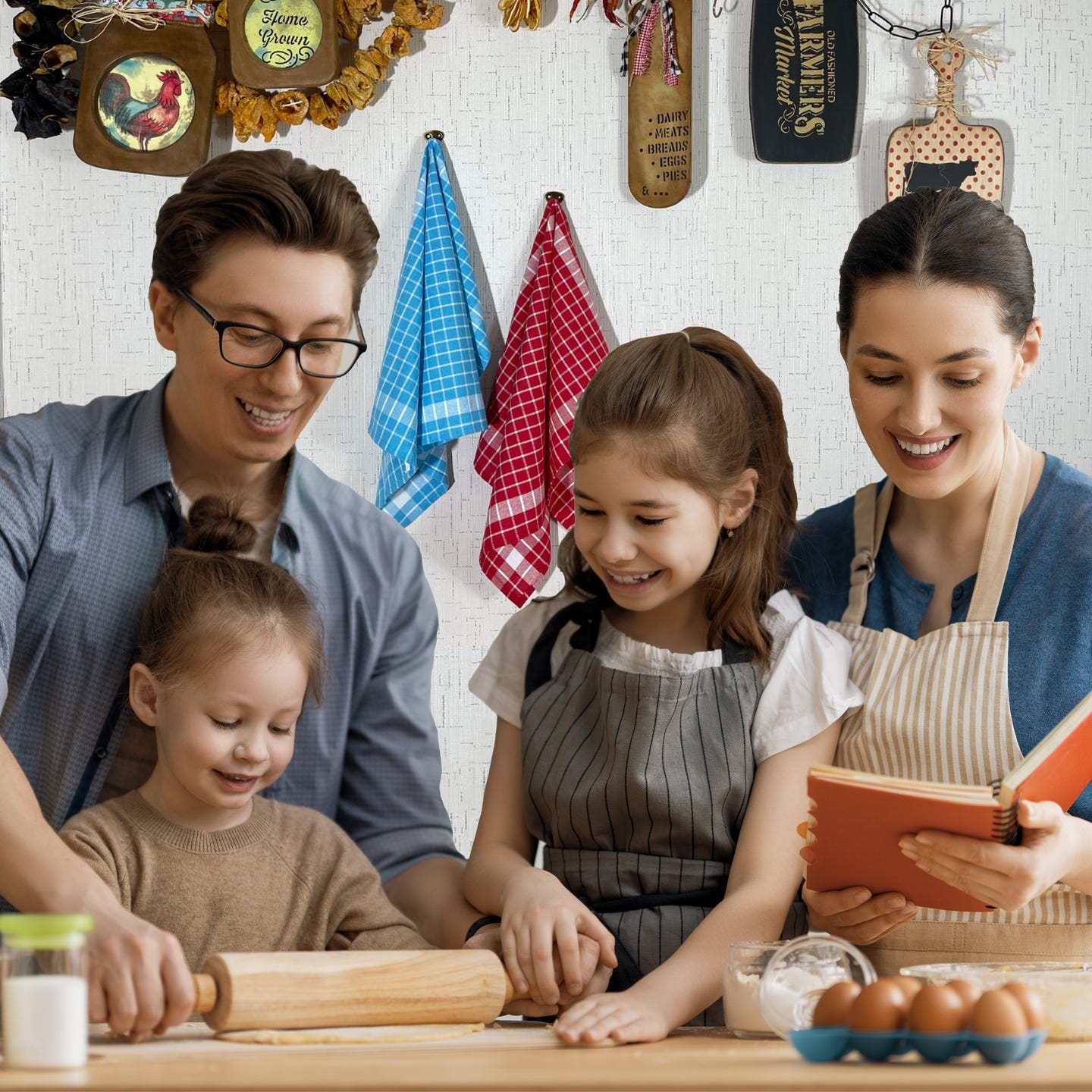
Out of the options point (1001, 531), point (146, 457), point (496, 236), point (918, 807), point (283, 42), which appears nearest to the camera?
point (918, 807)

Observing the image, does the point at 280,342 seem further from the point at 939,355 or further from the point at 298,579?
the point at 939,355

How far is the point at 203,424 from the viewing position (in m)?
1.65

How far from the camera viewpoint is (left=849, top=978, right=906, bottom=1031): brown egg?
86cm

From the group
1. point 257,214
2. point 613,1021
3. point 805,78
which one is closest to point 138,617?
point 257,214

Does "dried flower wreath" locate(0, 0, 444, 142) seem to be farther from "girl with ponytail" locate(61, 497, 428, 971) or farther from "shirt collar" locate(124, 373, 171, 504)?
"girl with ponytail" locate(61, 497, 428, 971)

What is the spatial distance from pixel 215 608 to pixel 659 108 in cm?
179

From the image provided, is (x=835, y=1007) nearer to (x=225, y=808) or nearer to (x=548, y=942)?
→ (x=548, y=942)

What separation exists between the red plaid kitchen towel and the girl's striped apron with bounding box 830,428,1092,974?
1.41 m

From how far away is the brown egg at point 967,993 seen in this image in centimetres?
86

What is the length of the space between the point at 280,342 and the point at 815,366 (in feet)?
5.32

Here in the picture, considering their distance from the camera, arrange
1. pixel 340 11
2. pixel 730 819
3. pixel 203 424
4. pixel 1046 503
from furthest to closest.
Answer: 1. pixel 340 11
2. pixel 203 424
3. pixel 1046 503
4. pixel 730 819

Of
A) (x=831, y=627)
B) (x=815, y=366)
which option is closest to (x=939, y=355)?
(x=831, y=627)

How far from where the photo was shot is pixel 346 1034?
105 cm

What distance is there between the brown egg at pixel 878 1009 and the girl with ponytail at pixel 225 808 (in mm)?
695
